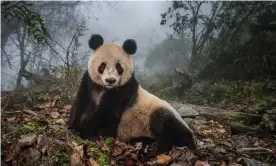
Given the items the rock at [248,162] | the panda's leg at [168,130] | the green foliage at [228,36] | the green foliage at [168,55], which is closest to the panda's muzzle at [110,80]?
the panda's leg at [168,130]

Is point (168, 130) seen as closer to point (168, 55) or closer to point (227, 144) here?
point (227, 144)

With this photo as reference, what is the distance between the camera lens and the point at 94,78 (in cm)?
393

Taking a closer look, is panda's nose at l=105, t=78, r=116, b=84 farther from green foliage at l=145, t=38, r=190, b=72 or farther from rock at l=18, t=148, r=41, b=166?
green foliage at l=145, t=38, r=190, b=72

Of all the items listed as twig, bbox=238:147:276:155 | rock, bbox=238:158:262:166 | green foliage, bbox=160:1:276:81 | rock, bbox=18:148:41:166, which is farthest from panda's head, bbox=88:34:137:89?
green foliage, bbox=160:1:276:81

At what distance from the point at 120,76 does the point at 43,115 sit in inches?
58.6

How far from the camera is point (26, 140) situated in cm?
333

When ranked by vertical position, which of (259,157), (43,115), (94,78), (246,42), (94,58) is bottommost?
(259,157)

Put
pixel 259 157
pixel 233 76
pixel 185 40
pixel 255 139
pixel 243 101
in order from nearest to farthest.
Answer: pixel 259 157 → pixel 255 139 → pixel 243 101 → pixel 233 76 → pixel 185 40

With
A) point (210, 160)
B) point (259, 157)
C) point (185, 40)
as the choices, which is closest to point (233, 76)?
point (185, 40)

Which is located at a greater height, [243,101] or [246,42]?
[246,42]

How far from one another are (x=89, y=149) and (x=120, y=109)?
0.63 metres

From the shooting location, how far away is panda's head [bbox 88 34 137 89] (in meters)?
3.78

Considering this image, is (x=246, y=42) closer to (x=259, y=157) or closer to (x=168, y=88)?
(x=168, y=88)

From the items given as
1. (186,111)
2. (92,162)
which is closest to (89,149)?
(92,162)
